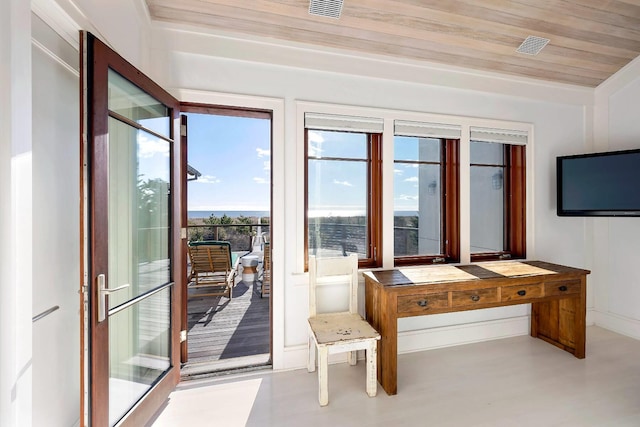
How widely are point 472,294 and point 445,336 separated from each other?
75cm

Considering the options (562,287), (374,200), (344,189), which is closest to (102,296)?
(344,189)

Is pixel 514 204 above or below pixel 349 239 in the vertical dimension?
above

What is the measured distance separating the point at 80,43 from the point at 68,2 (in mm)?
168

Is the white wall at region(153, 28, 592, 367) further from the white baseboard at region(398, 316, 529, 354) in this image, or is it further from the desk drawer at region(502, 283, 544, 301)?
the desk drawer at region(502, 283, 544, 301)

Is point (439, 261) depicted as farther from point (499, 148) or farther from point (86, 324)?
point (86, 324)

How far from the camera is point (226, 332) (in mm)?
2982

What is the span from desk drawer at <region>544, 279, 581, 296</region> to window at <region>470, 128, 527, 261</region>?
0.60 meters

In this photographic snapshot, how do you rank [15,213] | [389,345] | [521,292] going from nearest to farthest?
[15,213]
[389,345]
[521,292]

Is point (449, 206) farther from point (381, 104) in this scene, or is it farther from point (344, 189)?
point (381, 104)

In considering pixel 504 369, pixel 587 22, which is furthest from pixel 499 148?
pixel 504 369

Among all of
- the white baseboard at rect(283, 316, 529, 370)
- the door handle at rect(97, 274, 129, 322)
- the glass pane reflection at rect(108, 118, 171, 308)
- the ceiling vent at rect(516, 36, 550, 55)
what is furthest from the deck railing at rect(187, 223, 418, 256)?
the ceiling vent at rect(516, 36, 550, 55)

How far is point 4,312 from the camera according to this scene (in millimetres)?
962

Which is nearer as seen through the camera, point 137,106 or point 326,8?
point 137,106

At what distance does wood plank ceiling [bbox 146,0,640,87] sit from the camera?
210 cm
